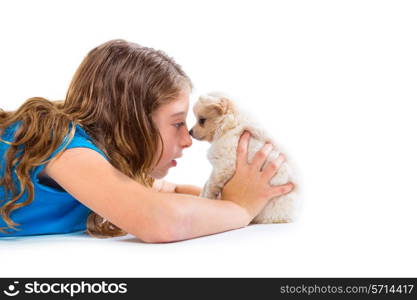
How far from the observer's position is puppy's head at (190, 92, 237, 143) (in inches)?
82.9

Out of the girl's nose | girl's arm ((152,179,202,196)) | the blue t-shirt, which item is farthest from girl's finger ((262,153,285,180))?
girl's arm ((152,179,202,196))

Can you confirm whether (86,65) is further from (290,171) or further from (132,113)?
(290,171)

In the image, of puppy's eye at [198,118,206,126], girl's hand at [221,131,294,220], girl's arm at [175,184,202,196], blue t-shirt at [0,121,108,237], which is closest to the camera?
blue t-shirt at [0,121,108,237]

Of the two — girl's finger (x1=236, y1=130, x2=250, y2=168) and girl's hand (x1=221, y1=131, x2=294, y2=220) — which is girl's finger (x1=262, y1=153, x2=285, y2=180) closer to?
girl's hand (x1=221, y1=131, x2=294, y2=220)

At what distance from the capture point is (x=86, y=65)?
6.46ft

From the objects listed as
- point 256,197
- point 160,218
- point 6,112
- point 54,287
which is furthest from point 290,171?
point 6,112

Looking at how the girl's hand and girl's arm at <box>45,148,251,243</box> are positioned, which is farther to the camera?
the girl's hand

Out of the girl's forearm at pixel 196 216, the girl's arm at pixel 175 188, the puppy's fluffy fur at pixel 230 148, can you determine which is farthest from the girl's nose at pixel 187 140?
the girl's arm at pixel 175 188

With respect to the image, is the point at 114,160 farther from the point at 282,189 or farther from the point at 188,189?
the point at 188,189

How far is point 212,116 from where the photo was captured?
7.07 feet

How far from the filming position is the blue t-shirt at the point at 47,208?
A: 1.74m

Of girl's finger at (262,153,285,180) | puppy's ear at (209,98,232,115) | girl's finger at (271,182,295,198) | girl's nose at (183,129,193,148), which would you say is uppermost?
puppy's ear at (209,98,232,115)

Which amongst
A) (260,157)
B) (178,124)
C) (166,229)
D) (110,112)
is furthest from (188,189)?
(166,229)

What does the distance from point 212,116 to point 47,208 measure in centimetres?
82
